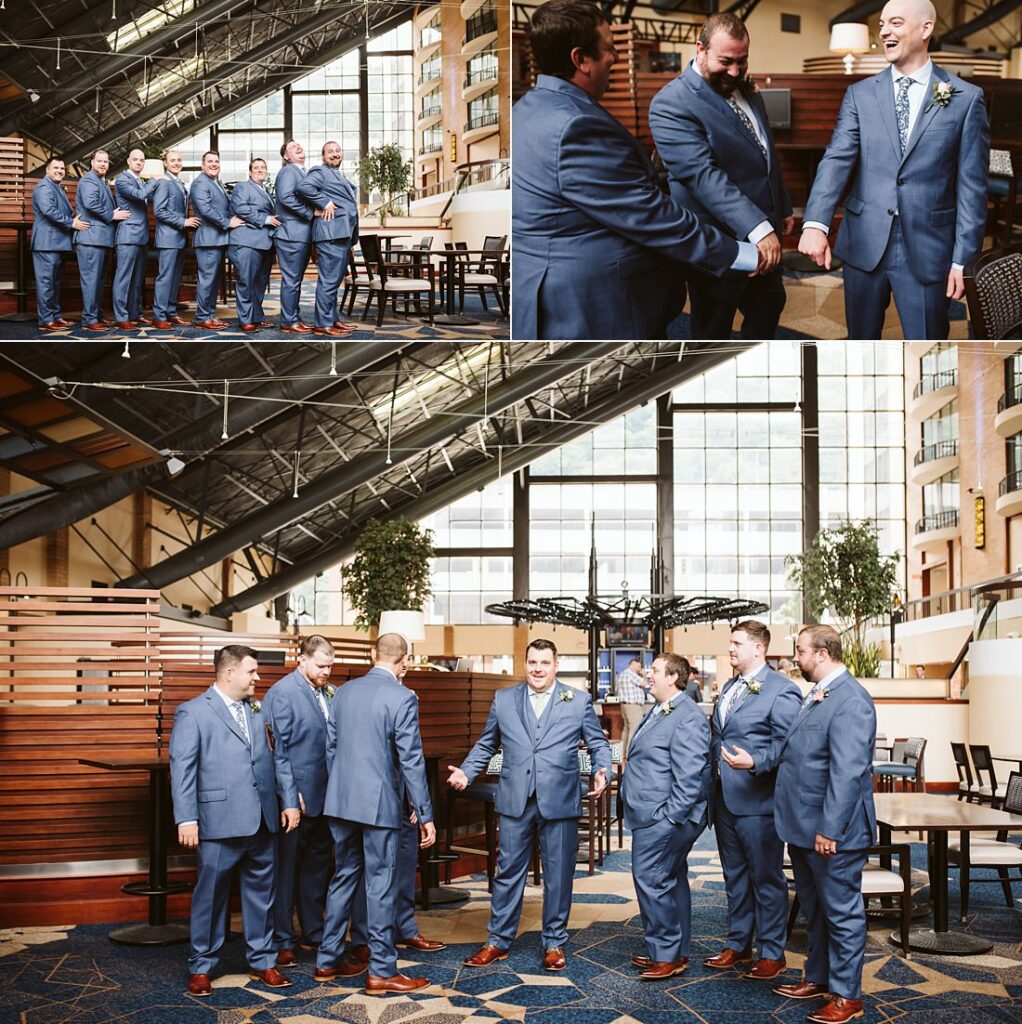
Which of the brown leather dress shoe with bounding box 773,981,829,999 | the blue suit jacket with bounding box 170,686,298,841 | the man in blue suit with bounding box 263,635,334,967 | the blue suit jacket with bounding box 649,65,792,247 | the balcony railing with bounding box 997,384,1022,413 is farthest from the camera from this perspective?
the balcony railing with bounding box 997,384,1022,413

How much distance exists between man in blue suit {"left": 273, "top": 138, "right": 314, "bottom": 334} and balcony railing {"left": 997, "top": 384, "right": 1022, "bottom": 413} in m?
7.64

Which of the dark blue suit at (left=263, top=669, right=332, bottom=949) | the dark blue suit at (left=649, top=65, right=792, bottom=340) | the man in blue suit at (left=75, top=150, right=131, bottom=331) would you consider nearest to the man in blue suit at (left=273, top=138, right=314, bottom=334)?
the man in blue suit at (left=75, top=150, right=131, bottom=331)

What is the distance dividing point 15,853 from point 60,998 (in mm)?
1785

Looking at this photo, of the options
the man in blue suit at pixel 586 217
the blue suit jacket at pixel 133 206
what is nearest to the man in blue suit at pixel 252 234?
the blue suit jacket at pixel 133 206

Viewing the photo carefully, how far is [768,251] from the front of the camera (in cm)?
795

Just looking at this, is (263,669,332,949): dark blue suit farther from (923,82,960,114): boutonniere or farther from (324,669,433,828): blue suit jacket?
(923,82,960,114): boutonniere

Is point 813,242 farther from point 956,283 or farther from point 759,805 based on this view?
point 759,805

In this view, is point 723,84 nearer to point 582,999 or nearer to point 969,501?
point 582,999

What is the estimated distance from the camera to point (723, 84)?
764 centimetres

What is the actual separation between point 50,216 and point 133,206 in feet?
1.93

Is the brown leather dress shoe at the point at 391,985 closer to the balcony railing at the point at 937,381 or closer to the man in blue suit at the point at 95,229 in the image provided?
the man in blue suit at the point at 95,229

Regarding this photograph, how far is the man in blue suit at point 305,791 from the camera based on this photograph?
18.7ft

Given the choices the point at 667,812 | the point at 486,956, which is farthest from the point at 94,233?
the point at 667,812

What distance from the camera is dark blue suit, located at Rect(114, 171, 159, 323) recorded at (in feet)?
28.9
